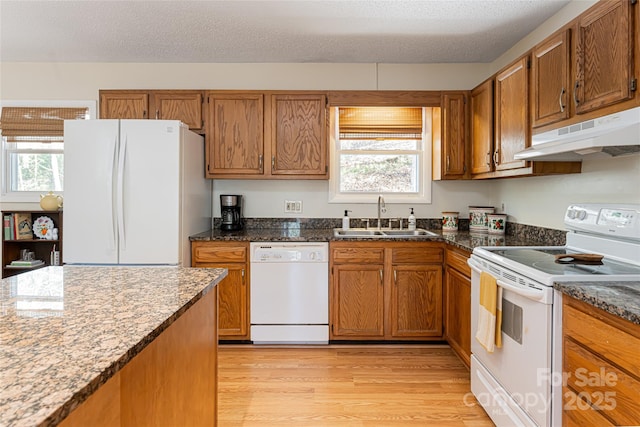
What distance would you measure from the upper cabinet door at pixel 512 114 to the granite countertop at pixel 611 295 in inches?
44.9

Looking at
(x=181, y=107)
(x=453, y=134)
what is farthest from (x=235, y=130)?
(x=453, y=134)

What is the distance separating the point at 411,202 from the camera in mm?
3611

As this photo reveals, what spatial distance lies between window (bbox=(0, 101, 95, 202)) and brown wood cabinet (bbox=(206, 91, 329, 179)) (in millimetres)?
1329

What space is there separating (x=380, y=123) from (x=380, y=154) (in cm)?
29

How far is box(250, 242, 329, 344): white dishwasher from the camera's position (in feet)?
9.81

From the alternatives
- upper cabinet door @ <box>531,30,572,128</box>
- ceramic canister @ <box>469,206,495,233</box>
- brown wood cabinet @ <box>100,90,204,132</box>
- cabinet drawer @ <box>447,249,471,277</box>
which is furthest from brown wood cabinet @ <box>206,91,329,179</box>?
upper cabinet door @ <box>531,30,572,128</box>

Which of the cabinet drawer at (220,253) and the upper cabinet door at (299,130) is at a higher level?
the upper cabinet door at (299,130)

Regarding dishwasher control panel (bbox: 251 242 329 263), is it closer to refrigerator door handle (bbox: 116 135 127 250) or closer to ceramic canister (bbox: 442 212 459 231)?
refrigerator door handle (bbox: 116 135 127 250)

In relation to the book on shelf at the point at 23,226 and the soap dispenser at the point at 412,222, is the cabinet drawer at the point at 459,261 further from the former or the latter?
the book on shelf at the point at 23,226

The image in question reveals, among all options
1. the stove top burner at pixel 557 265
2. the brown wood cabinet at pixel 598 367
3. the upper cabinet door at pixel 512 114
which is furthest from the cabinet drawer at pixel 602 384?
the upper cabinet door at pixel 512 114

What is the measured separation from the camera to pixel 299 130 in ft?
10.7

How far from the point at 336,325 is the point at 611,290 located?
200cm

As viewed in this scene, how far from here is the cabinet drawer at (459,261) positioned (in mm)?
2523

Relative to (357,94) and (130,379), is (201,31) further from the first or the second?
(130,379)
